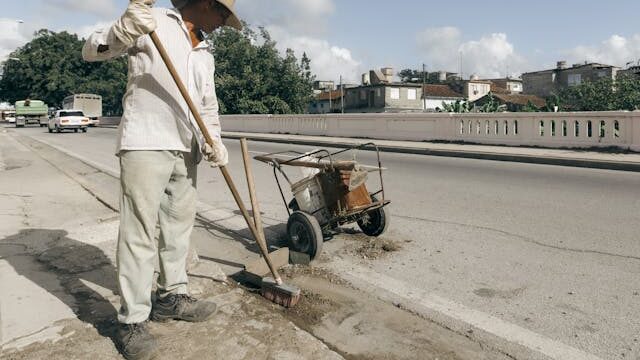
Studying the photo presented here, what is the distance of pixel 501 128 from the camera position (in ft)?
52.5

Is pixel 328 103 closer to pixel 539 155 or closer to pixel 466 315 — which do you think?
pixel 539 155

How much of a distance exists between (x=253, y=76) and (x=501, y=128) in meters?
26.1

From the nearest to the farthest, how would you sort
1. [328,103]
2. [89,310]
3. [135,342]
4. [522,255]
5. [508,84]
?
[135,342] < [89,310] < [522,255] < [328,103] < [508,84]

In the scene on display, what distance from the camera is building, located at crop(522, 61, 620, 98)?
69188 mm

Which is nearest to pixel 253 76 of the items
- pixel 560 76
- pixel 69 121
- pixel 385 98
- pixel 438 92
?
pixel 69 121

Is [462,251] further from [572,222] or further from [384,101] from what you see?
[384,101]

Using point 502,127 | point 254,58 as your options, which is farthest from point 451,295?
point 254,58

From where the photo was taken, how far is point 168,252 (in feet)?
10.5

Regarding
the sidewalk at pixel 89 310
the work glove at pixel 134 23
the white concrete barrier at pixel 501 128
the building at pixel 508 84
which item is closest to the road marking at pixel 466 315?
the sidewalk at pixel 89 310

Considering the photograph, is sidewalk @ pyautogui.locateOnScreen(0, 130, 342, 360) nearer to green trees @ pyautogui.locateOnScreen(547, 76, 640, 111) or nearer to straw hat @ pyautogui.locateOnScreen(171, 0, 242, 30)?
straw hat @ pyautogui.locateOnScreen(171, 0, 242, 30)

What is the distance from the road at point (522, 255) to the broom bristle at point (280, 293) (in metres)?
0.80

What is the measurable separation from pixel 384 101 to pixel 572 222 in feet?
206

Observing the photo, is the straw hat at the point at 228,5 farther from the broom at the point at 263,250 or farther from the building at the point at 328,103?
the building at the point at 328,103

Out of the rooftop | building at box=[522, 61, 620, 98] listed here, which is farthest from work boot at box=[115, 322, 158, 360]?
building at box=[522, 61, 620, 98]
